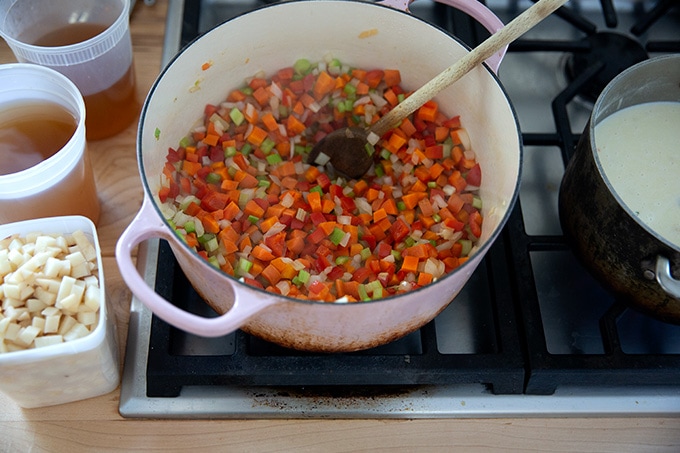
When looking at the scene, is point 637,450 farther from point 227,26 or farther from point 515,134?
point 227,26

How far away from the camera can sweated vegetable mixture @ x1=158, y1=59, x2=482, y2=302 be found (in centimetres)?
97

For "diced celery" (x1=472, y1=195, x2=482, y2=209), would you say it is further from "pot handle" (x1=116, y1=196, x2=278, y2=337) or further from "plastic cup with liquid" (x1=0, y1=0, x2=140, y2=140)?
"plastic cup with liquid" (x1=0, y1=0, x2=140, y2=140)

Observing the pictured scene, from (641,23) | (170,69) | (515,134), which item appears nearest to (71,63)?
(170,69)

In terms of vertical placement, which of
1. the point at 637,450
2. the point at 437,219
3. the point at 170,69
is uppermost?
the point at 170,69

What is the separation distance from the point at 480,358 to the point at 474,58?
1.32ft

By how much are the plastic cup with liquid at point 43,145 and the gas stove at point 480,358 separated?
14 cm

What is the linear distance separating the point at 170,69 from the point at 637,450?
0.82 m

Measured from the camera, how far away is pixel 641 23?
1.25 m

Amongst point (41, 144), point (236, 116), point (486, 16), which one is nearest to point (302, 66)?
point (236, 116)

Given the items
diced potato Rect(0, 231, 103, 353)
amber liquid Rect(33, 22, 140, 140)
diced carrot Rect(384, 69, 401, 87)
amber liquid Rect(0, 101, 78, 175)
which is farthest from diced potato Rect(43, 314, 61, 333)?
diced carrot Rect(384, 69, 401, 87)

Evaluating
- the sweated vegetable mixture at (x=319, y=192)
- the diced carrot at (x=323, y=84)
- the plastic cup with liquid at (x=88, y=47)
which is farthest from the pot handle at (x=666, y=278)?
the plastic cup with liquid at (x=88, y=47)

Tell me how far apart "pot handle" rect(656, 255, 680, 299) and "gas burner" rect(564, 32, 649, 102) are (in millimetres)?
466

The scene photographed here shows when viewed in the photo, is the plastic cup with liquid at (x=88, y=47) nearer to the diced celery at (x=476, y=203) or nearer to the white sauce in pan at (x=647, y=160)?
the diced celery at (x=476, y=203)

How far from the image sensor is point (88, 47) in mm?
1028
